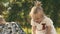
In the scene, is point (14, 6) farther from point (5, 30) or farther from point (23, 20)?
point (5, 30)

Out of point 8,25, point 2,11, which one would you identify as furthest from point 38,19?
point 2,11

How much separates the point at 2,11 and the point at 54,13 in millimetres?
1618

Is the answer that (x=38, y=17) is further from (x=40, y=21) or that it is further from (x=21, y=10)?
(x=21, y=10)

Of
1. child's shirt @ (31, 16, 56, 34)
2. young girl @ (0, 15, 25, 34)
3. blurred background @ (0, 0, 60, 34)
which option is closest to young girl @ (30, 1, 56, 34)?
child's shirt @ (31, 16, 56, 34)

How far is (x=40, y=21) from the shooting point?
340 centimetres

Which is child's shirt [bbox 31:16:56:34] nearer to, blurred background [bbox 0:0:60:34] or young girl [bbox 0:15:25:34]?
young girl [bbox 0:15:25:34]

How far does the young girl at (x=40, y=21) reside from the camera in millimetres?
3255

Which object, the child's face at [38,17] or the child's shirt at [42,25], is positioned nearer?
the child's face at [38,17]

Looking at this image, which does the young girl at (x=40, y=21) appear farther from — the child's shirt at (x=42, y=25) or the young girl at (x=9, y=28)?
the young girl at (x=9, y=28)

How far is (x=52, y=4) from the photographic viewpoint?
752 cm

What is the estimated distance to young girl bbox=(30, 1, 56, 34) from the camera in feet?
10.7

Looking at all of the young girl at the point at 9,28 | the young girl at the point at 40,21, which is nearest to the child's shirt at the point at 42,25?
the young girl at the point at 40,21

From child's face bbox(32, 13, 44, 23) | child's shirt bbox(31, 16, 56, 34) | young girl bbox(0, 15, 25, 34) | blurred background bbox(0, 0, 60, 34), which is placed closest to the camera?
child's face bbox(32, 13, 44, 23)

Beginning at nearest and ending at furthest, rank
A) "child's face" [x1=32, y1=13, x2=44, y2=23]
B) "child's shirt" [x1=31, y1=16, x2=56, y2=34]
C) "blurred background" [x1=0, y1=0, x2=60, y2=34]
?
"child's face" [x1=32, y1=13, x2=44, y2=23], "child's shirt" [x1=31, y1=16, x2=56, y2=34], "blurred background" [x1=0, y1=0, x2=60, y2=34]
